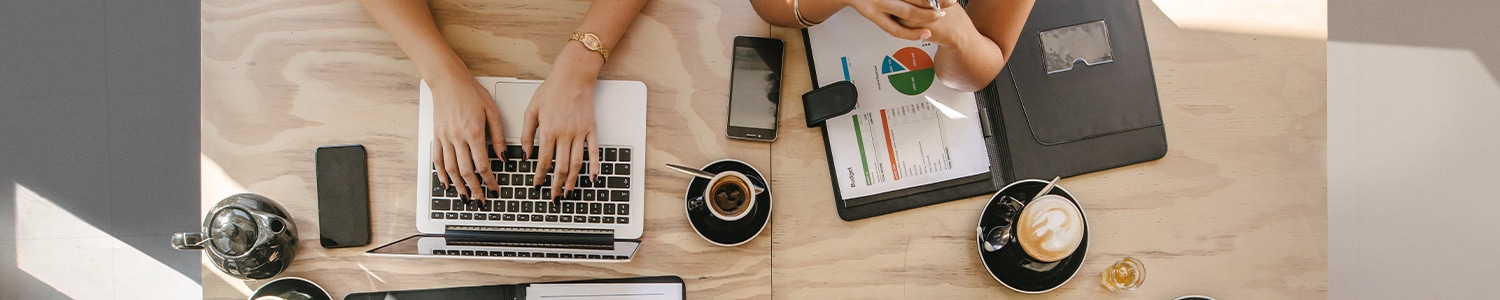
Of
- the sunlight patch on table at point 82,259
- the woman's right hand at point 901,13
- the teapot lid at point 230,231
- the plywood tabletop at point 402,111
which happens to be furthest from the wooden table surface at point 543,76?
the sunlight patch on table at point 82,259

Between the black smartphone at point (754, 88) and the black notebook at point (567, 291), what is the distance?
259 millimetres

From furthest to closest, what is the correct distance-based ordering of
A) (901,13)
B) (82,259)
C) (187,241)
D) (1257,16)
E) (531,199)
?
(82,259) < (1257,16) < (531,199) < (187,241) < (901,13)

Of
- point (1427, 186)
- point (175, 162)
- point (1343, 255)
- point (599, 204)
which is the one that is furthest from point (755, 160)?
point (1427, 186)

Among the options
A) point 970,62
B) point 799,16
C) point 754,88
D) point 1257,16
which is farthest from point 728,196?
point 1257,16

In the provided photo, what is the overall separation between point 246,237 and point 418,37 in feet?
1.17

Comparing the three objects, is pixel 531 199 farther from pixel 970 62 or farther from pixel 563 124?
pixel 970 62

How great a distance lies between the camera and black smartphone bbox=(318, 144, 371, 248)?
3.20 feet

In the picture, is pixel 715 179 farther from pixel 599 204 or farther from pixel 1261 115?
pixel 1261 115

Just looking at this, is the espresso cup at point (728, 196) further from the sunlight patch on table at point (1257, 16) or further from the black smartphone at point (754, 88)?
the sunlight patch on table at point (1257, 16)

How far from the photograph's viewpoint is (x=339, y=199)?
98 centimetres

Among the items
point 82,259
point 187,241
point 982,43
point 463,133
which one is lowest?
point 82,259

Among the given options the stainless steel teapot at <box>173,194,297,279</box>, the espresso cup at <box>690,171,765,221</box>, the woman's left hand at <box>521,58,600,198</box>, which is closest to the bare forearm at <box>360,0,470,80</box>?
the woman's left hand at <box>521,58,600,198</box>

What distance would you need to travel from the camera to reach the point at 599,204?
3.16 feet

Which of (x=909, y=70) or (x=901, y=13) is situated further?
(x=909, y=70)
